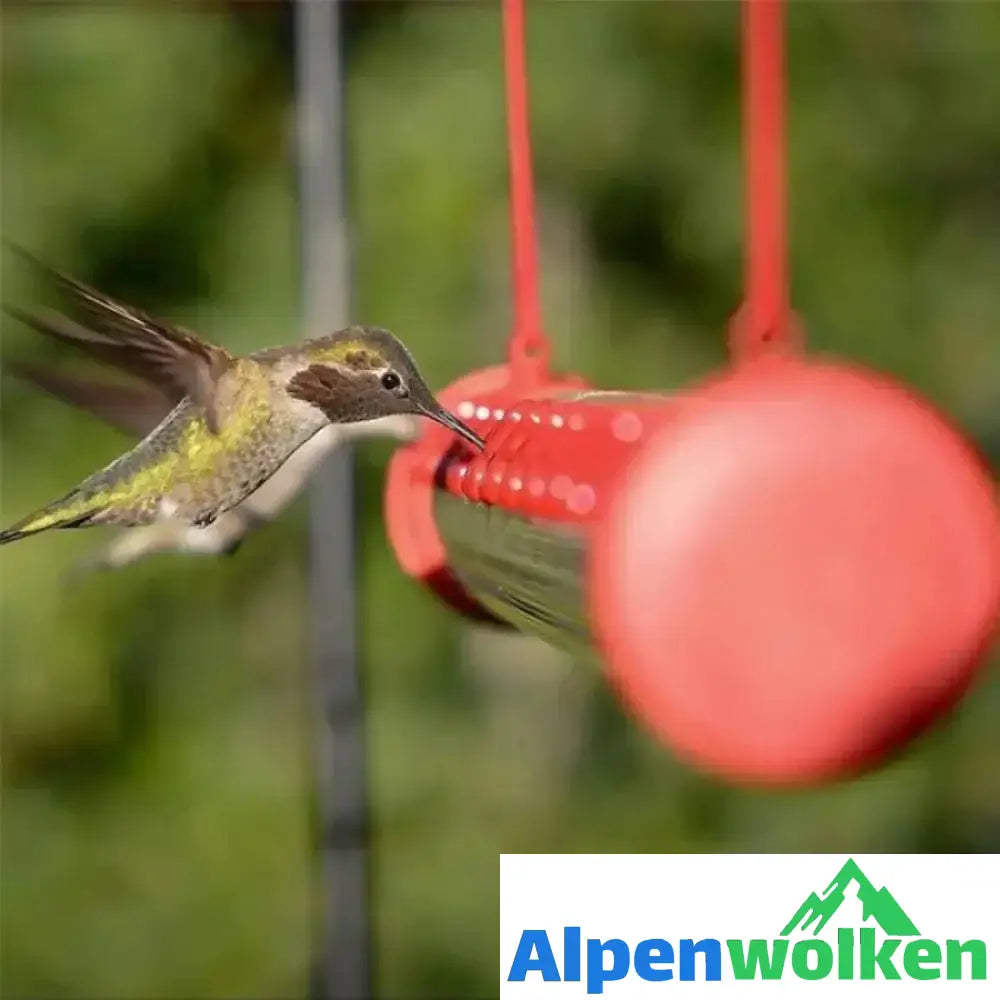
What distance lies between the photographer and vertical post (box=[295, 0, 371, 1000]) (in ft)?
4.90

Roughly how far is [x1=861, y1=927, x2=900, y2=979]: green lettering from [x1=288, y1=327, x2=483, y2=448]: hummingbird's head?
3.60 feet

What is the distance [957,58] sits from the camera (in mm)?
2018

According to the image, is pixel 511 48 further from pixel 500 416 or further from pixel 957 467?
pixel 957 467

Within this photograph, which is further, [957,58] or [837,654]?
[957,58]

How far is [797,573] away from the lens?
18.6 inches

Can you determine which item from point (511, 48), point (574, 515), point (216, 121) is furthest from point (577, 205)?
point (574, 515)

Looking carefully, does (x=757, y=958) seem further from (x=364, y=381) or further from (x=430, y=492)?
(x=364, y=381)

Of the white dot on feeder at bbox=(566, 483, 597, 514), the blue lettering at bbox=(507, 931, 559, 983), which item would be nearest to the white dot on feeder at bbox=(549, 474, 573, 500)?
the white dot on feeder at bbox=(566, 483, 597, 514)

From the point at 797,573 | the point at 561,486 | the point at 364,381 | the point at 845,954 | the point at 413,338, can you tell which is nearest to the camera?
the point at 797,573

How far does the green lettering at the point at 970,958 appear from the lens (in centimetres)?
175

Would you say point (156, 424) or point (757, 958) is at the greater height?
point (156, 424)

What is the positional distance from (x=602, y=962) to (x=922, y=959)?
37 cm

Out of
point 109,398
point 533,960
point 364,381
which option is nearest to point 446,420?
point 364,381

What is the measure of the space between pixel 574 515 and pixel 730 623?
4.1 inches
